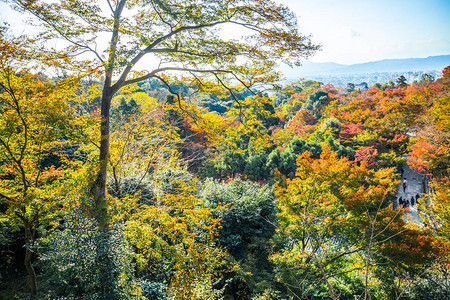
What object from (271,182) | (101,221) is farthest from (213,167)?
(101,221)

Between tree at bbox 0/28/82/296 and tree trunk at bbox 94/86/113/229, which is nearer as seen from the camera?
tree at bbox 0/28/82/296

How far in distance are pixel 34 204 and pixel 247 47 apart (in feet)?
17.6

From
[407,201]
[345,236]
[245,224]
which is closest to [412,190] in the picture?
[407,201]

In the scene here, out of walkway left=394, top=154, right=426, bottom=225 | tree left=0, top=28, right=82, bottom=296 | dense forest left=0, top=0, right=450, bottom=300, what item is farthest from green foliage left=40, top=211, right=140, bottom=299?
walkway left=394, top=154, right=426, bottom=225

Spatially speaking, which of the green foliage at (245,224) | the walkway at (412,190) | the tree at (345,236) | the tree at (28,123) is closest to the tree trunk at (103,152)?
the tree at (28,123)

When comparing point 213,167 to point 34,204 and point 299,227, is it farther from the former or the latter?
point 34,204

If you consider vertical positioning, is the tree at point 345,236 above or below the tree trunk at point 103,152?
below

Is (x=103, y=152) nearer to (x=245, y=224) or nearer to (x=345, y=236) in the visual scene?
(x=245, y=224)

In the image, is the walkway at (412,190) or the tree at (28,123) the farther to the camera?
the walkway at (412,190)

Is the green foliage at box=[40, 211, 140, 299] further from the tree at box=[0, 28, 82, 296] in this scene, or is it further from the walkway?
the walkway

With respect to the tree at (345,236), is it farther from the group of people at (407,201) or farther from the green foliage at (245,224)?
the group of people at (407,201)

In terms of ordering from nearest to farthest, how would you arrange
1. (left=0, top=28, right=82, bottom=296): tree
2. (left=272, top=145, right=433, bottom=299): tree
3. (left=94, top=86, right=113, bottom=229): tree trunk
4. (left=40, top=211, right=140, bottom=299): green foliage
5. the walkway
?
(left=40, top=211, right=140, bottom=299): green foliage, (left=0, top=28, right=82, bottom=296): tree, (left=94, top=86, right=113, bottom=229): tree trunk, (left=272, top=145, right=433, bottom=299): tree, the walkway

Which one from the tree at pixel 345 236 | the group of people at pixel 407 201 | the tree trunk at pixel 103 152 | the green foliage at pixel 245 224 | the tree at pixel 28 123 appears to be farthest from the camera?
the group of people at pixel 407 201

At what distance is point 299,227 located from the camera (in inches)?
278
